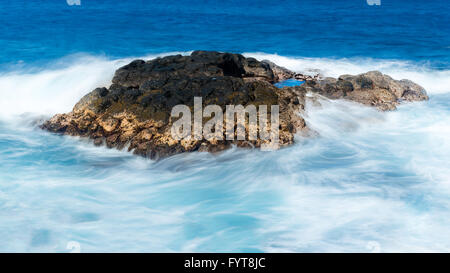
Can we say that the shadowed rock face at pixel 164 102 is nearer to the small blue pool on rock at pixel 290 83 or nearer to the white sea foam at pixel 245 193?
the white sea foam at pixel 245 193

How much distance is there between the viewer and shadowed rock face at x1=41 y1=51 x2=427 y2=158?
29.1 ft

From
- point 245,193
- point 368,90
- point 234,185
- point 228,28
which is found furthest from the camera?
point 228,28

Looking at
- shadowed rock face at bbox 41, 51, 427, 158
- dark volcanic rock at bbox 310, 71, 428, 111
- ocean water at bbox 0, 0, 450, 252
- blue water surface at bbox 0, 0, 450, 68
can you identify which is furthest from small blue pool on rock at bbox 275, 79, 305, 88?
blue water surface at bbox 0, 0, 450, 68

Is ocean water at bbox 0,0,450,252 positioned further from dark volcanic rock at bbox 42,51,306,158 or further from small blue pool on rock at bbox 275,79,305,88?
small blue pool on rock at bbox 275,79,305,88

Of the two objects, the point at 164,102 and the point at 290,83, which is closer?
the point at 164,102

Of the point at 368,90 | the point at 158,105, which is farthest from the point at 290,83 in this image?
the point at 158,105

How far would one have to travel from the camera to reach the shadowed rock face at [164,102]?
8867 millimetres

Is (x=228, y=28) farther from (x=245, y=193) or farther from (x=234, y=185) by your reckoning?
(x=245, y=193)

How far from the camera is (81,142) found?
945cm

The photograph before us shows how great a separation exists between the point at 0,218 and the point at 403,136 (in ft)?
27.8

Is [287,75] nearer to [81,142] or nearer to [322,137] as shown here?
[322,137]

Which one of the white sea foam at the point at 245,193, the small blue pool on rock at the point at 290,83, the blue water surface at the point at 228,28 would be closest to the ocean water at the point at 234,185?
the white sea foam at the point at 245,193

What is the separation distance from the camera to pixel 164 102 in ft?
30.2
